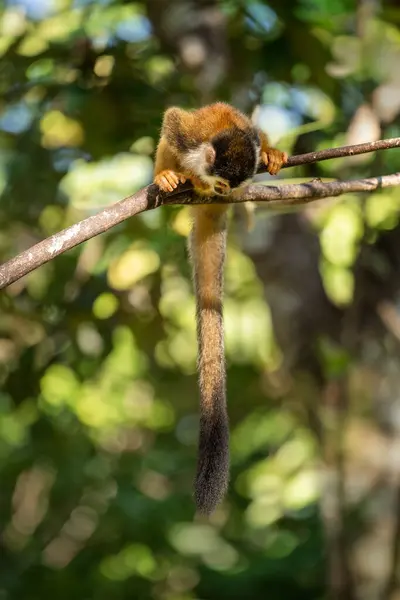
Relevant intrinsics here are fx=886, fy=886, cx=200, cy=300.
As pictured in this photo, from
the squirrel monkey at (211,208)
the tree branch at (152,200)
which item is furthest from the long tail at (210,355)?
the tree branch at (152,200)

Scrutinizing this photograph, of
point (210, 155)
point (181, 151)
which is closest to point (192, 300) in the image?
point (181, 151)

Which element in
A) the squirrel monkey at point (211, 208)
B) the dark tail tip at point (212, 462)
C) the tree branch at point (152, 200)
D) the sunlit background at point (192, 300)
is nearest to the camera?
the tree branch at point (152, 200)

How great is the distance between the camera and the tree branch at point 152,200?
128 centimetres

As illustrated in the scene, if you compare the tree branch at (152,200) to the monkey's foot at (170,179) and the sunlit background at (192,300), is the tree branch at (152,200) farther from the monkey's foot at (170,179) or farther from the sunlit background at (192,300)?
the sunlit background at (192,300)

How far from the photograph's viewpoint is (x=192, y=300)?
3676 mm

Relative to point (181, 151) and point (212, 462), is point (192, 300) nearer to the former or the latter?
point (181, 151)

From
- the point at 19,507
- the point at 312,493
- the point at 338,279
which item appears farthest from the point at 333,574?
the point at 19,507

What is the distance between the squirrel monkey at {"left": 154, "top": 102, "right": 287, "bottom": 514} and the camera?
6.32 feet

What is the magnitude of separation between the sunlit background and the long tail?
21 centimetres

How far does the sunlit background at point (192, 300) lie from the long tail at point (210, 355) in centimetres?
21

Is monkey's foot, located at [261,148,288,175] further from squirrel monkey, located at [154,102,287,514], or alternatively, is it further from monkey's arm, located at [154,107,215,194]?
monkey's arm, located at [154,107,215,194]

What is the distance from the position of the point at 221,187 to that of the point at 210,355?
1.43 feet

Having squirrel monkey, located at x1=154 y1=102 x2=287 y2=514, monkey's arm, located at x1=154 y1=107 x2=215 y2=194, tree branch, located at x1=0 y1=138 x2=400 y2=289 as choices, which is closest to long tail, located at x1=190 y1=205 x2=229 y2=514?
squirrel monkey, located at x1=154 y1=102 x2=287 y2=514

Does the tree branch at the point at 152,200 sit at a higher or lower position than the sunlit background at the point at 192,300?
higher
